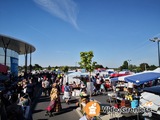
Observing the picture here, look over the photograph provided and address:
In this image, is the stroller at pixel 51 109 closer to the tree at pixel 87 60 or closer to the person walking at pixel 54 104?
the person walking at pixel 54 104

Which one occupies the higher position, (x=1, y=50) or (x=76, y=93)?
(x=1, y=50)

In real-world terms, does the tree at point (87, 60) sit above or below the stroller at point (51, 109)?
above

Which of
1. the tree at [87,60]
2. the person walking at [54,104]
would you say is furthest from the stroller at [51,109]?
the tree at [87,60]

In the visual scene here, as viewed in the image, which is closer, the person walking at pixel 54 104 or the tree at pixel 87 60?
the person walking at pixel 54 104

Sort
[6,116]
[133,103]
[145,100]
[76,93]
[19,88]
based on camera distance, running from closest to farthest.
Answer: [6,116] → [145,100] → [133,103] → [19,88] → [76,93]

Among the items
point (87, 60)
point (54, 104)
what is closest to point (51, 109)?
point (54, 104)

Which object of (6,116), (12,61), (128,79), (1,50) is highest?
(1,50)

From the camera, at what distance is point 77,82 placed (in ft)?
81.6

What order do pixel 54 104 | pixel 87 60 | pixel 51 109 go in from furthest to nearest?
pixel 87 60 → pixel 54 104 → pixel 51 109

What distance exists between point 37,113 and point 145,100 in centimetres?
607

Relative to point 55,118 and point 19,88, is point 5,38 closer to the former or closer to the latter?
point 19,88

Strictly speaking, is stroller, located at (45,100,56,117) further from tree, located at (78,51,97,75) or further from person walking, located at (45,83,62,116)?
tree, located at (78,51,97,75)

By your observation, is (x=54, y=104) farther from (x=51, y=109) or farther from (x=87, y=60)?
(x=87, y=60)

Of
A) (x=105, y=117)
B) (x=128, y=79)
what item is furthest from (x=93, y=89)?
(x=105, y=117)
